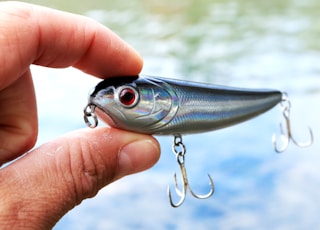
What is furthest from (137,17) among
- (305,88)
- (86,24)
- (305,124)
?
(86,24)

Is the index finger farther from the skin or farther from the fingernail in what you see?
the fingernail

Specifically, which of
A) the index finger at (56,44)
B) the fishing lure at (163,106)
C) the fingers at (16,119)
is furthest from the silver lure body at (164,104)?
the fingers at (16,119)

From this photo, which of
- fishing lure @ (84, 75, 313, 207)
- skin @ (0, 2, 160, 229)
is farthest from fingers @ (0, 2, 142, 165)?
fishing lure @ (84, 75, 313, 207)

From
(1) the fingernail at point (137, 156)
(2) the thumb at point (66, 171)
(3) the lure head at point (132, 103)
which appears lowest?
(2) the thumb at point (66, 171)

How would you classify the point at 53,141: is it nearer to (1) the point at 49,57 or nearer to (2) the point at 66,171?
(2) the point at 66,171

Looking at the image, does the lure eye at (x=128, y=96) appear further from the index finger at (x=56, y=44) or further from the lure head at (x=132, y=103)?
the index finger at (x=56, y=44)

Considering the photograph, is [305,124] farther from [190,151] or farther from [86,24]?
[86,24]

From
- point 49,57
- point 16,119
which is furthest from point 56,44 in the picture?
point 16,119
